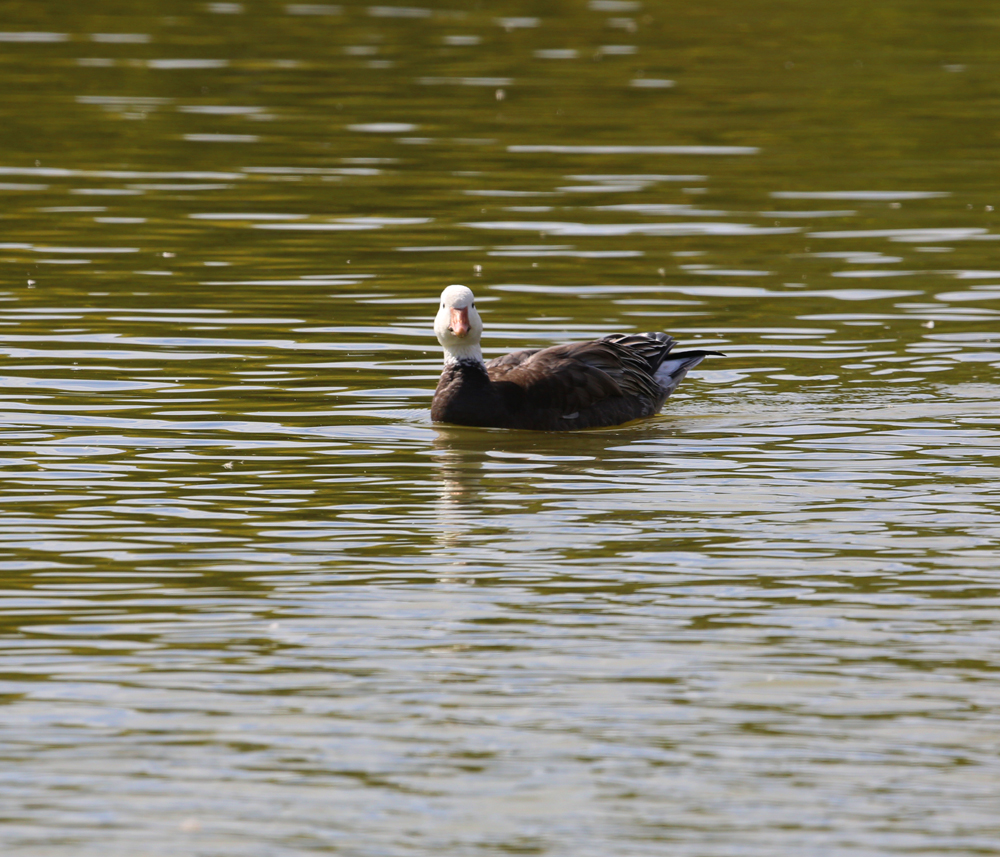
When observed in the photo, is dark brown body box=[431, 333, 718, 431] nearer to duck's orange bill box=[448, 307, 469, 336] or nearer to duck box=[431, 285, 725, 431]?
duck box=[431, 285, 725, 431]

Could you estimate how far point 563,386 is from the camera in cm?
1373

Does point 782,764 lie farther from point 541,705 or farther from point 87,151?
point 87,151

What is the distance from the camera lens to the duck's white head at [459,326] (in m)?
13.4

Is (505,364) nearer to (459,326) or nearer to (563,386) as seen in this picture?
(563,386)

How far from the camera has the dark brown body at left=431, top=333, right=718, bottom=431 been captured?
13.5 m

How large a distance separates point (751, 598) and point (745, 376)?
20.4ft

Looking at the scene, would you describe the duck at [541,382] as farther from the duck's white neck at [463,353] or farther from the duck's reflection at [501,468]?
the duck's reflection at [501,468]

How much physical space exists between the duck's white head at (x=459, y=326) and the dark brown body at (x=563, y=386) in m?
0.09

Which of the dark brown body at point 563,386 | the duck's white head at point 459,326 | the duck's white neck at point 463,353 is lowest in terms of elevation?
the dark brown body at point 563,386

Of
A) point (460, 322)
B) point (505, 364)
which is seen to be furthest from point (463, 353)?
point (505, 364)

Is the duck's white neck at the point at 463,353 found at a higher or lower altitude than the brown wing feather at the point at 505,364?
higher

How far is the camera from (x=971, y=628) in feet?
28.9

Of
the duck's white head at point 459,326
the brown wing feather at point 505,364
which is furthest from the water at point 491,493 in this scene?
the duck's white head at point 459,326

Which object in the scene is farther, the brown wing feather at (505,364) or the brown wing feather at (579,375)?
the brown wing feather at (505,364)
